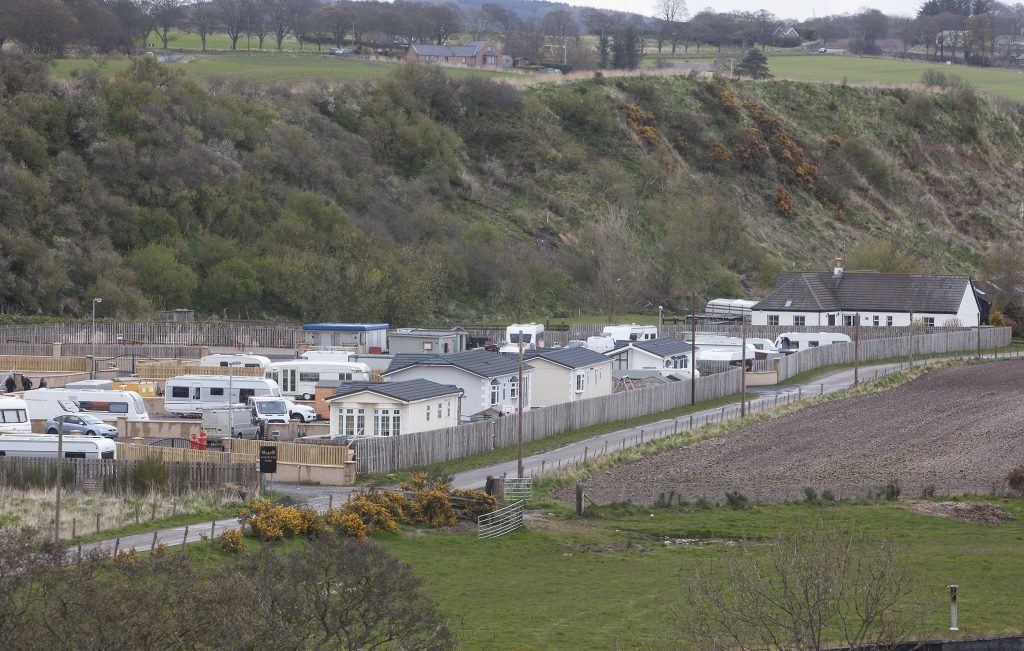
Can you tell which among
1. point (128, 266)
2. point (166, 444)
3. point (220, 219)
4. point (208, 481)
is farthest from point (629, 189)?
point (208, 481)

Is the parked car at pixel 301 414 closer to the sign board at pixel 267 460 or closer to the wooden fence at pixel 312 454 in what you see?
the wooden fence at pixel 312 454

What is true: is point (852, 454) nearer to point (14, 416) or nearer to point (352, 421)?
point (352, 421)

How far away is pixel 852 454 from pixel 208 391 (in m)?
23.9

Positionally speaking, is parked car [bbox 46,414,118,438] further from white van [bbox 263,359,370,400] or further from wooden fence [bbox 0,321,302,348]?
wooden fence [bbox 0,321,302,348]

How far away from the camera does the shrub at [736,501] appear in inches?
1527

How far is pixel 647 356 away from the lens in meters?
68.2

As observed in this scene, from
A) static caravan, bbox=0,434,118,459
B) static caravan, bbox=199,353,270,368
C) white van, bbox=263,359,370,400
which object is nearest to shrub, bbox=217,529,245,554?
static caravan, bbox=0,434,118,459

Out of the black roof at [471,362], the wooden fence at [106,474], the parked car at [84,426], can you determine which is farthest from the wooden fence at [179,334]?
the wooden fence at [106,474]

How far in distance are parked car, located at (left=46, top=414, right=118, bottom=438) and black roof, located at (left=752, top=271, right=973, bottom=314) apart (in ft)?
169

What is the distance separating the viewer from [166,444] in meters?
46.7

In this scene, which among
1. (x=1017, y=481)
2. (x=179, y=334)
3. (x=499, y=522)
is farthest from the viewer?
(x=179, y=334)

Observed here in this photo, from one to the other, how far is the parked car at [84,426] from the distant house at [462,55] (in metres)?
133

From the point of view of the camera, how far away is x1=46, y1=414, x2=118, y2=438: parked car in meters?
45.6

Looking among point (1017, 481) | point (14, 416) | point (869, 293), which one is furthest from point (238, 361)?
point (869, 293)
